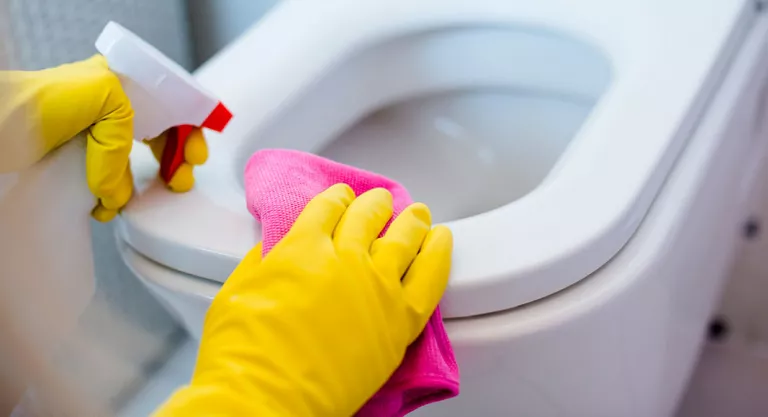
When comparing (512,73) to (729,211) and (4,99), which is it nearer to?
(729,211)

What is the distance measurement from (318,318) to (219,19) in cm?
67

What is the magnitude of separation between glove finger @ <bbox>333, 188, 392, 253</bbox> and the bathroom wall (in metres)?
0.55

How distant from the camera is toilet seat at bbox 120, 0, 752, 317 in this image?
44cm

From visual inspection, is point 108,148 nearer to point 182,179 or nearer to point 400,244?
point 182,179

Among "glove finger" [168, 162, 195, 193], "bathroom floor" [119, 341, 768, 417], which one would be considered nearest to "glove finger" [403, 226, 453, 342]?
"glove finger" [168, 162, 195, 193]

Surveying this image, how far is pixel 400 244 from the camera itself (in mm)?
415

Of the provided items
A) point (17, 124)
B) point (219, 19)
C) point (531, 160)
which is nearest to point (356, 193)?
point (17, 124)

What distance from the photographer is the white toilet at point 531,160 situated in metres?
0.44

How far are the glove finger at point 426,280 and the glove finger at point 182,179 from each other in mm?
175

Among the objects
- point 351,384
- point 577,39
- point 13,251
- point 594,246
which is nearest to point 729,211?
point 577,39

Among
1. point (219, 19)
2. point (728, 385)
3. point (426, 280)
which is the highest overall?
point (426, 280)

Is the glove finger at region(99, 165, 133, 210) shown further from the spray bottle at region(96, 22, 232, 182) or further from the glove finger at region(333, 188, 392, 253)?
the glove finger at region(333, 188, 392, 253)

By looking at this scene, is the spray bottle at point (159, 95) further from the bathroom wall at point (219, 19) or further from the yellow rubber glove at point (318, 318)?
the bathroom wall at point (219, 19)

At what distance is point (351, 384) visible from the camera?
0.39 metres
